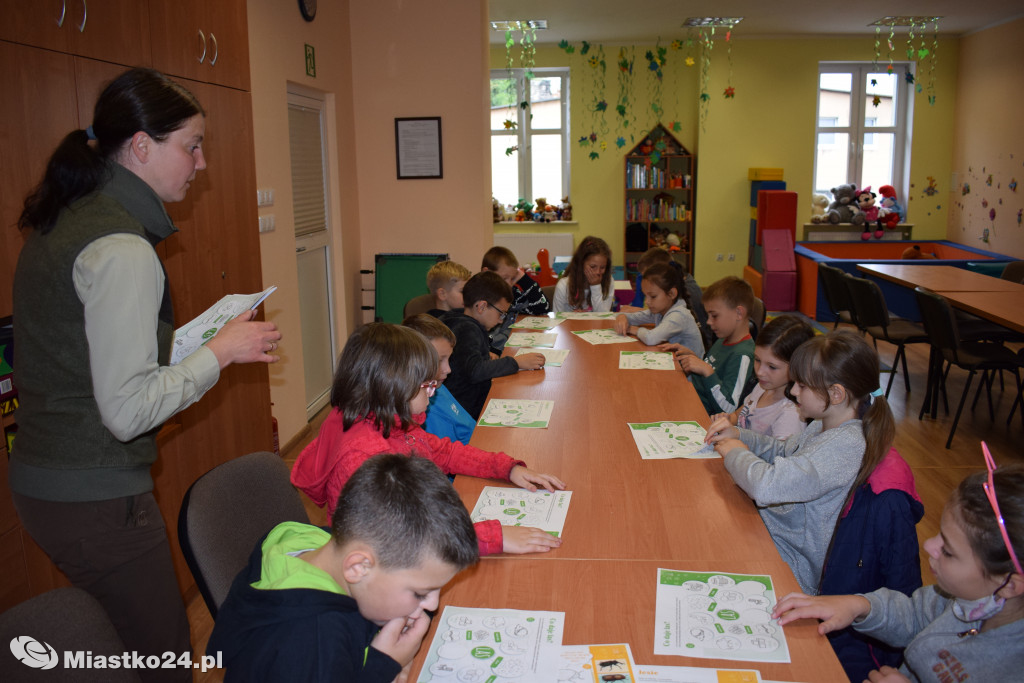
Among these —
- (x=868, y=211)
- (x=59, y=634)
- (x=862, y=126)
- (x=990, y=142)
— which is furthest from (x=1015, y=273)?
(x=59, y=634)

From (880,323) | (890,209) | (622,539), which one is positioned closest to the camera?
(622,539)

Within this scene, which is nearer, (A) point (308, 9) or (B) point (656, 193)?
(A) point (308, 9)

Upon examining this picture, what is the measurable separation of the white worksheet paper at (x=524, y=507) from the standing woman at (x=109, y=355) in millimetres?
657

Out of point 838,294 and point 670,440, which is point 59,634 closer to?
point 670,440

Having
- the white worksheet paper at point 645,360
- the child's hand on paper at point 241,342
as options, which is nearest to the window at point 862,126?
the white worksheet paper at point 645,360

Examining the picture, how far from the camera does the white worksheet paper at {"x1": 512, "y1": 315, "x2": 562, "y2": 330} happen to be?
13.6ft

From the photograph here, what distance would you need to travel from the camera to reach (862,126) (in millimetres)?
9961

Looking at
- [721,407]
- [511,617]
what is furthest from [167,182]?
[721,407]

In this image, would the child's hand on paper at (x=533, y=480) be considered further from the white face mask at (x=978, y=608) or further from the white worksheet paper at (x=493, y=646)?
the white face mask at (x=978, y=608)

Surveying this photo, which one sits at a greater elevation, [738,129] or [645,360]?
[738,129]

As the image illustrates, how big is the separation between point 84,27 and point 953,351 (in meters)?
4.61

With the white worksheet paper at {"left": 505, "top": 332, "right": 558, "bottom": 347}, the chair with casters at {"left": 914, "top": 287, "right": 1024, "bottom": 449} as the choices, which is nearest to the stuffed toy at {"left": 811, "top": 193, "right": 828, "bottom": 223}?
the chair with casters at {"left": 914, "top": 287, "right": 1024, "bottom": 449}

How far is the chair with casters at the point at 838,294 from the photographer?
6.08 meters

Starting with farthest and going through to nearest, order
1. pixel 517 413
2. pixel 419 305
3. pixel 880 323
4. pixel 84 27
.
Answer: pixel 880 323, pixel 419 305, pixel 517 413, pixel 84 27
